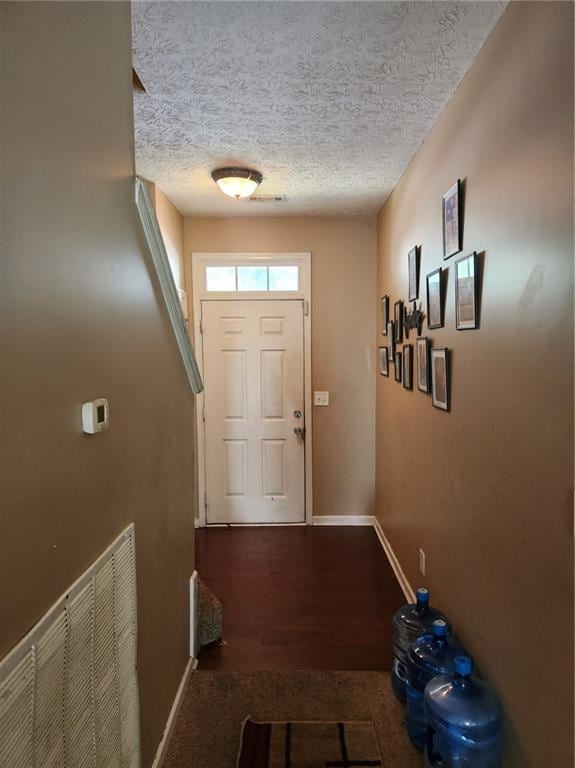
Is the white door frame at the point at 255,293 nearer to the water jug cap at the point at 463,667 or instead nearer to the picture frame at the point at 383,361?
the picture frame at the point at 383,361

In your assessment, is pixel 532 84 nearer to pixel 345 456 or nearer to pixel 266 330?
pixel 266 330

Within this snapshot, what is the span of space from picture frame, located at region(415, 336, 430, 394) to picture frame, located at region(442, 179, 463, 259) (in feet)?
1.52

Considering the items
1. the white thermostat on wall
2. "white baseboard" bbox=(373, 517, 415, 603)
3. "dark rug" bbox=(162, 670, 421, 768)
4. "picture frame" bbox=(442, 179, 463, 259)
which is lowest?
"dark rug" bbox=(162, 670, 421, 768)

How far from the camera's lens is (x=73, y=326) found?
92 cm

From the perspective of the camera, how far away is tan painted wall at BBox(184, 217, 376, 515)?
3547 mm

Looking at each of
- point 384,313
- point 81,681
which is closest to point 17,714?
point 81,681

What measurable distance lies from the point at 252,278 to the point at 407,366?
5.53 feet

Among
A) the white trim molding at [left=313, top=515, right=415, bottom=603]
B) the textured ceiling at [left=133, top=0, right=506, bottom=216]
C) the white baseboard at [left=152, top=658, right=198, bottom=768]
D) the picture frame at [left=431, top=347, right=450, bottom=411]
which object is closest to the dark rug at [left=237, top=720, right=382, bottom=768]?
the white baseboard at [left=152, top=658, right=198, bottom=768]

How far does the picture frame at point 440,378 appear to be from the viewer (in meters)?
1.83

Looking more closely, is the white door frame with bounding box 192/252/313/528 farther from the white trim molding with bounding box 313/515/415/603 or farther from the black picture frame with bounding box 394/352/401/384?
the black picture frame with bounding box 394/352/401/384

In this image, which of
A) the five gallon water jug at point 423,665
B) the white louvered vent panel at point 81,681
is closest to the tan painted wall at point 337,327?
the five gallon water jug at point 423,665

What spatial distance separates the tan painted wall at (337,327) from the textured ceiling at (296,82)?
81 cm

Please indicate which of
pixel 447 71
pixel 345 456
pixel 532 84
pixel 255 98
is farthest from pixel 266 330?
pixel 532 84

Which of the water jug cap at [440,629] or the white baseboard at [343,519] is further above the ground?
the water jug cap at [440,629]
